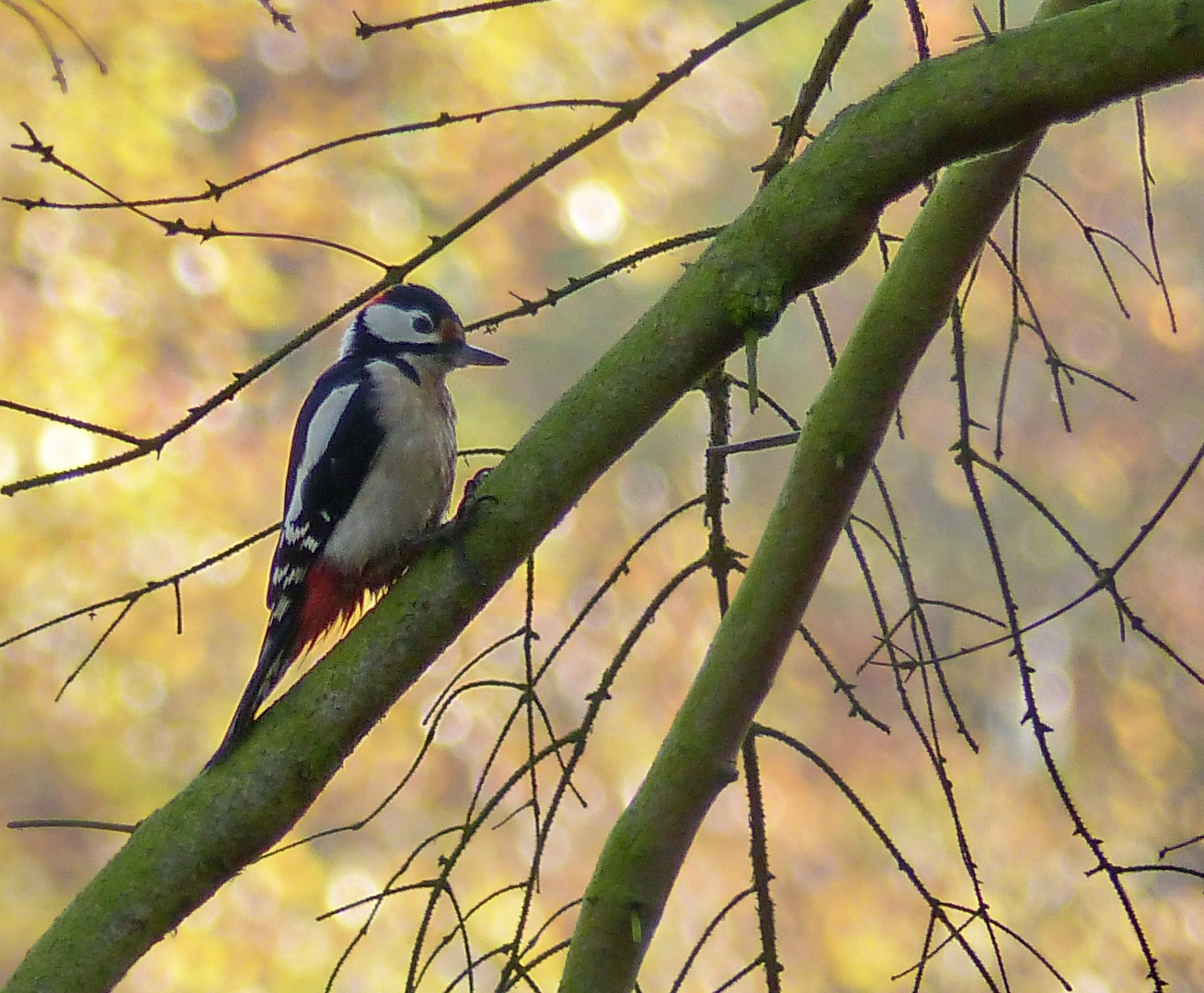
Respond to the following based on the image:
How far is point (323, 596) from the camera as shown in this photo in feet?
6.91

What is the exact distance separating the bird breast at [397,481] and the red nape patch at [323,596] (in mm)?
20

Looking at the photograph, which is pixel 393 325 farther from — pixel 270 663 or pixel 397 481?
pixel 270 663

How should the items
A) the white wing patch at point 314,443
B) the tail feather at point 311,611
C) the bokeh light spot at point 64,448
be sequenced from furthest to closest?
1. the bokeh light spot at point 64,448
2. the white wing patch at point 314,443
3. the tail feather at point 311,611

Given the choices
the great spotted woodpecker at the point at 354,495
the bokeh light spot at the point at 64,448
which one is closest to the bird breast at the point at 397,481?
the great spotted woodpecker at the point at 354,495

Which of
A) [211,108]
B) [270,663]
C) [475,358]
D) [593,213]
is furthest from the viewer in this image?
[593,213]

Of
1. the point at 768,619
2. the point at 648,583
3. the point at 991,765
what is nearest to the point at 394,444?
the point at 768,619

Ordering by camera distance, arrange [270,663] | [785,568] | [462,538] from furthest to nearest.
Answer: [270,663]
[785,568]
[462,538]

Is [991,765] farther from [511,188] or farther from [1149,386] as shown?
[511,188]

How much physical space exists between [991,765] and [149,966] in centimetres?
255

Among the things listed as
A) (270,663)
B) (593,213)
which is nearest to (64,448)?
(593,213)

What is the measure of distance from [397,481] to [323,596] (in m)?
0.21

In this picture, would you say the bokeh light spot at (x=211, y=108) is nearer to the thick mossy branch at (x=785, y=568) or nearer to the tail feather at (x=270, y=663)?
the tail feather at (x=270, y=663)

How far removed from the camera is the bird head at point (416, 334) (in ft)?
7.79

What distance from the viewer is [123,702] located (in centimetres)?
401
